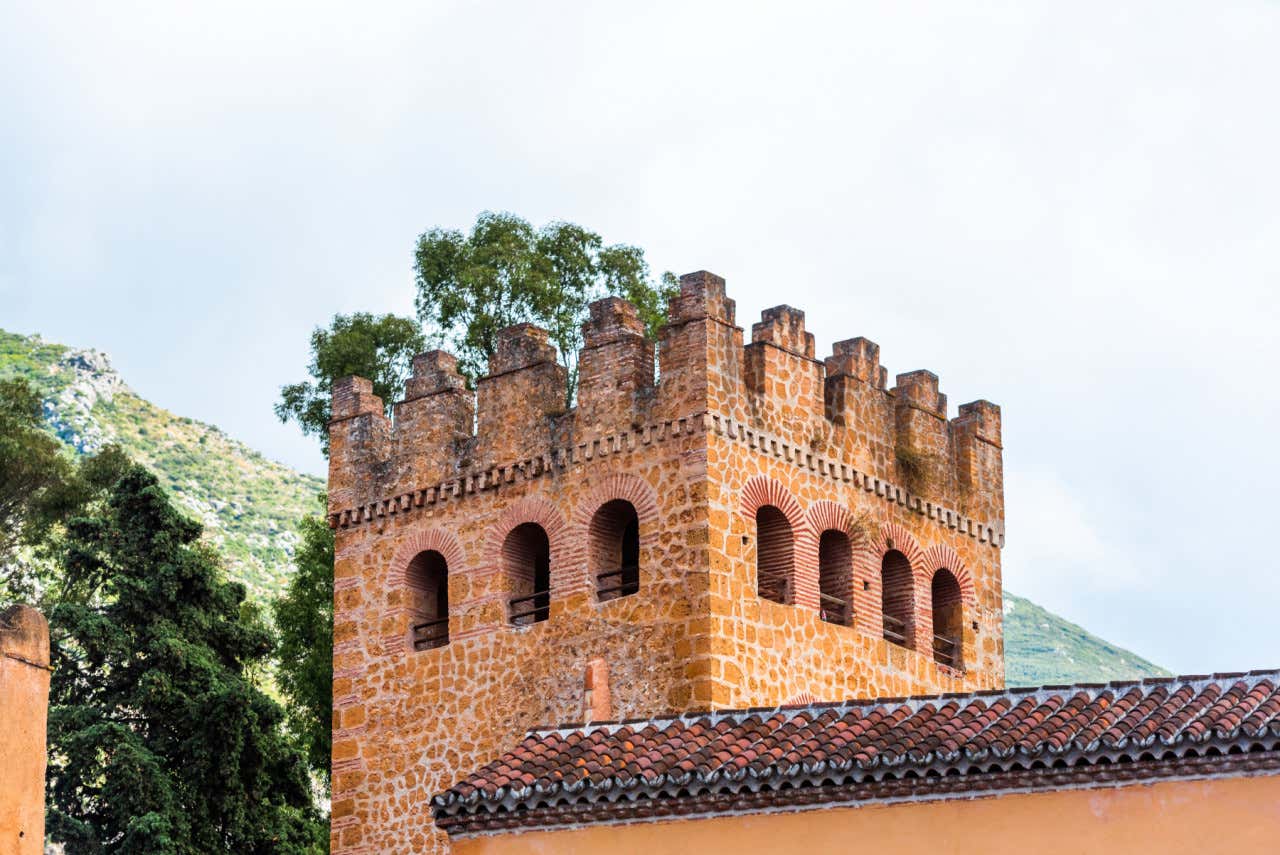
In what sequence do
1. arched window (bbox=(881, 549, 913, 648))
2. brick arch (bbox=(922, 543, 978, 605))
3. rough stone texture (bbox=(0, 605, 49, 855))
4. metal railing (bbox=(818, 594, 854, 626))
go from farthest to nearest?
brick arch (bbox=(922, 543, 978, 605))
arched window (bbox=(881, 549, 913, 648))
metal railing (bbox=(818, 594, 854, 626))
rough stone texture (bbox=(0, 605, 49, 855))

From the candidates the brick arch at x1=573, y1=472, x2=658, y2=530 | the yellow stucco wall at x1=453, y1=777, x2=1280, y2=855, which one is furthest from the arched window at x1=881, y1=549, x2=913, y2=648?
the yellow stucco wall at x1=453, y1=777, x2=1280, y2=855

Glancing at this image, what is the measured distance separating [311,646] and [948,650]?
35.8 ft

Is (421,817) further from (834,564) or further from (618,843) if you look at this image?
(618,843)

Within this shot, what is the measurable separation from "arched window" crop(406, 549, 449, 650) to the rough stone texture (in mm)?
11429

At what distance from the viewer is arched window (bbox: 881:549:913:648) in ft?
96.7

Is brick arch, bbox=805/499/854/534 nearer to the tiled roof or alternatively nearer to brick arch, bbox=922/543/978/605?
brick arch, bbox=922/543/978/605

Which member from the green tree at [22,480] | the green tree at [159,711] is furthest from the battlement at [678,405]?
the green tree at [22,480]

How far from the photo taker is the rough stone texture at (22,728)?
17453 millimetres

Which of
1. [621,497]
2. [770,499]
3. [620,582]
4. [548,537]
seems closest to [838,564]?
[770,499]

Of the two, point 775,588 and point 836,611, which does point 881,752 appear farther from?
point 836,611

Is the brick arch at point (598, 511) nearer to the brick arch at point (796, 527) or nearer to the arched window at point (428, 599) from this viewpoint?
the brick arch at point (796, 527)

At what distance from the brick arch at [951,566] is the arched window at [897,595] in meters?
0.38

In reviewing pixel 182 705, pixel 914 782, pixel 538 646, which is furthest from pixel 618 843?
pixel 182 705

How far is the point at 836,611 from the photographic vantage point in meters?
28.5
